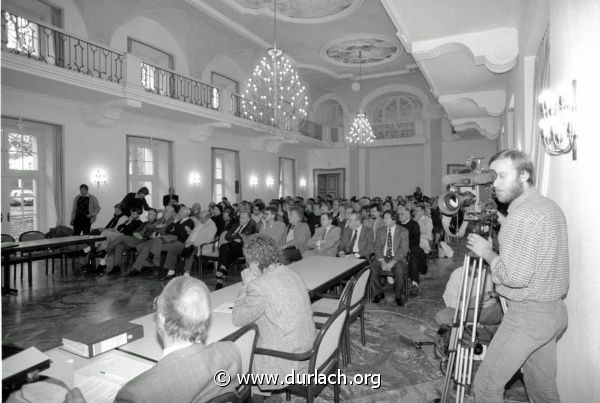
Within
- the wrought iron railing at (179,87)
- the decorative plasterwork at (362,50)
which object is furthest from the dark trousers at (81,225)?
the decorative plasterwork at (362,50)

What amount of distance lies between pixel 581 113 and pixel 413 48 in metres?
2.41

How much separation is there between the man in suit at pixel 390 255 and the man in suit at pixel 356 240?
→ 0.54 ft

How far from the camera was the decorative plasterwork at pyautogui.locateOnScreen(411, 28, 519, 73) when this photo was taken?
12.2 ft

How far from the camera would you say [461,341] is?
2.27 meters

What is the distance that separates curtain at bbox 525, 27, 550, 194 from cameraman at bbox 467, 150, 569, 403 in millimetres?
1181

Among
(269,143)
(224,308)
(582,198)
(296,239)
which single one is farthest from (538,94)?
(269,143)

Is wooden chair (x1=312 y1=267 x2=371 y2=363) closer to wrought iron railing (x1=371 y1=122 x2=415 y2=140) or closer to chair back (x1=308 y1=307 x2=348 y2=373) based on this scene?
chair back (x1=308 y1=307 x2=348 y2=373)

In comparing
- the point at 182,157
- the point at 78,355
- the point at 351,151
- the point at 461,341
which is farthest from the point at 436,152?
the point at 78,355

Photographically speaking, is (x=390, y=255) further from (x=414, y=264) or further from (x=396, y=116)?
(x=396, y=116)

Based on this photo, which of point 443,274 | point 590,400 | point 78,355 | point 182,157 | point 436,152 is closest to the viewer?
point 590,400

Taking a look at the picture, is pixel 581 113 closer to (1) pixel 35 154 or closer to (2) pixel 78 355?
(2) pixel 78 355

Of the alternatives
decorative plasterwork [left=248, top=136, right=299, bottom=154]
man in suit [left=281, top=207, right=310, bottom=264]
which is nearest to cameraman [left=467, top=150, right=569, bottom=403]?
man in suit [left=281, top=207, right=310, bottom=264]

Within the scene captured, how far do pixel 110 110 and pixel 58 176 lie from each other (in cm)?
184

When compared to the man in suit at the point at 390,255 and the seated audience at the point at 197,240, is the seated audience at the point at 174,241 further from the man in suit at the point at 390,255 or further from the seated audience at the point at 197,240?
the man in suit at the point at 390,255
